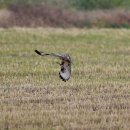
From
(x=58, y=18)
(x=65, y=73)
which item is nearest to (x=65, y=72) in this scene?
(x=65, y=73)

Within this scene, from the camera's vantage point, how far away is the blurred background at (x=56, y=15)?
32125 mm

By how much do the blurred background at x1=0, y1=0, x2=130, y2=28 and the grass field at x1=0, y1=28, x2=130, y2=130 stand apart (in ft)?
20.7

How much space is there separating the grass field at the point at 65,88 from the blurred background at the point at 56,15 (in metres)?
6.31

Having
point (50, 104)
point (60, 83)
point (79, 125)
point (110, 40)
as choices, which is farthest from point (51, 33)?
point (79, 125)

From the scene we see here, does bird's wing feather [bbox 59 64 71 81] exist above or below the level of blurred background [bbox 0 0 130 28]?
below

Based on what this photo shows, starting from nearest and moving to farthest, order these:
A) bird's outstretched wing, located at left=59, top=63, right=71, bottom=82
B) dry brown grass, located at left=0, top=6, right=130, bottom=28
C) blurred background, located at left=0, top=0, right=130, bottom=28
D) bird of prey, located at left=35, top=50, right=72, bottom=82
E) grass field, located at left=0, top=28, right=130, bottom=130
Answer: grass field, located at left=0, top=28, right=130, bottom=130, bird of prey, located at left=35, top=50, right=72, bottom=82, bird's outstretched wing, located at left=59, top=63, right=71, bottom=82, dry brown grass, located at left=0, top=6, right=130, bottom=28, blurred background, located at left=0, top=0, right=130, bottom=28

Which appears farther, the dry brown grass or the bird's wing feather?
the dry brown grass

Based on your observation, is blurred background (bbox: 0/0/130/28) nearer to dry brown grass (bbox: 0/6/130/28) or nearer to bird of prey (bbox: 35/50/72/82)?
dry brown grass (bbox: 0/6/130/28)

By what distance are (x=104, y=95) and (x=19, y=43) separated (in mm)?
11245

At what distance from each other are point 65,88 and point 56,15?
18.2 meters

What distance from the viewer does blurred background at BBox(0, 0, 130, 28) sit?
32.1 m

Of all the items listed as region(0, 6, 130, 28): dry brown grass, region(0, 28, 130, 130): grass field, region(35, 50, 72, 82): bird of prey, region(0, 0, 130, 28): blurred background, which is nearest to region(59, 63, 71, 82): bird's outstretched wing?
region(35, 50, 72, 82): bird of prey

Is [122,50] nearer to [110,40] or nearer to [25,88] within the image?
[110,40]

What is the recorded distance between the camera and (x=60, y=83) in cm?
1553
